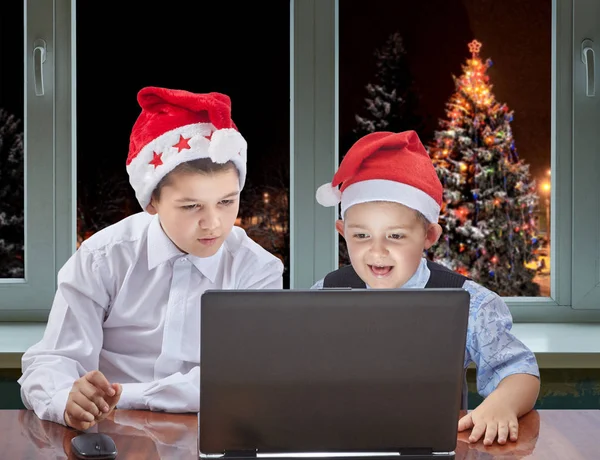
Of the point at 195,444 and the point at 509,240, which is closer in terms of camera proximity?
the point at 195,444

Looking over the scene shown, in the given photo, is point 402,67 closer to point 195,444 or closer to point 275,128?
point 275,128

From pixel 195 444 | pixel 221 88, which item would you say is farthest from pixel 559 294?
pixel 195 444

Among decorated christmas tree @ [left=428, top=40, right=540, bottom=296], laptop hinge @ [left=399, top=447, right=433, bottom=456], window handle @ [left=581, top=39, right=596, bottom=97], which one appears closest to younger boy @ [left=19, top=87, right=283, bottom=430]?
laptop hinge @ [left=399, top=447, right=433, bottom=456]

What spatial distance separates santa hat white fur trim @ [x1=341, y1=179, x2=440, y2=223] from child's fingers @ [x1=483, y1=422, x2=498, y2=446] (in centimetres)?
54

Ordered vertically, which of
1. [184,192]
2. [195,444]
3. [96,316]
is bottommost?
[195,444]

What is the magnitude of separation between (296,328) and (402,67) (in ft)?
6.00

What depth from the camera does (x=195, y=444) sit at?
1.25 meters

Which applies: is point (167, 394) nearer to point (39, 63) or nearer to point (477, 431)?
point (477, 431)

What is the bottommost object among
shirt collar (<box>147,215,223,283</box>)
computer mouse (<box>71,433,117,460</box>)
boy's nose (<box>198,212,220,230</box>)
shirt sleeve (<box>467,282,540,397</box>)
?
computer mouse (<box>71,433,117,460</box>)

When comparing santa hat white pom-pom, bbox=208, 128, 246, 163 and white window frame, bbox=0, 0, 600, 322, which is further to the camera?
white window frame, bbox=0, 0, 600, 322

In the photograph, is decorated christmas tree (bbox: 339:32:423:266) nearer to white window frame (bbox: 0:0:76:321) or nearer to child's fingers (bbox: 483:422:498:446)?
white window frame (bbox: 0:0:76:321)

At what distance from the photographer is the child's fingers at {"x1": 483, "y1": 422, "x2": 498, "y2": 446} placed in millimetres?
1282

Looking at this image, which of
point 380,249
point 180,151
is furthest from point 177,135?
point 380,249

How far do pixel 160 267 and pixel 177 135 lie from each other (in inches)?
12.2
